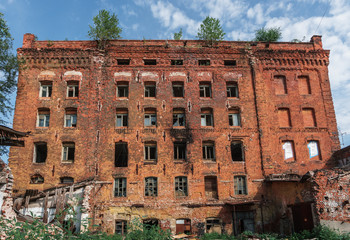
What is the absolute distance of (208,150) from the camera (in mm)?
25219

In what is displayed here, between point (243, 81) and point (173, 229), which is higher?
point (243, 81)

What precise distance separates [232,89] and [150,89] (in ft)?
23.8

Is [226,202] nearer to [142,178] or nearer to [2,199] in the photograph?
[142,178]

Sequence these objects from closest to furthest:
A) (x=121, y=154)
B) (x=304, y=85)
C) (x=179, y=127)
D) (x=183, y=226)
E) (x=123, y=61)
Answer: (x=183, y=226), (x=121, y=154), (x=179, y=127), (x=123, y=61), (x=304, y=85)

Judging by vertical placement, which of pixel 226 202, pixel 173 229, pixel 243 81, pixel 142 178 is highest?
pixel 243 81

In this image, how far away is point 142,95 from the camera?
2569cm

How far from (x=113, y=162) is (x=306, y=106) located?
17.0 meters

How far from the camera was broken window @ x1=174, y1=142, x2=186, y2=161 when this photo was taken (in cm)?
2488

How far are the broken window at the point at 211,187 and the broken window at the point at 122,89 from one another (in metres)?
9.79

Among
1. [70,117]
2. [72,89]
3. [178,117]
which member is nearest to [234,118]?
[178,117]

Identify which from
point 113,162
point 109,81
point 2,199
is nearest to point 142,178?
point 113,162

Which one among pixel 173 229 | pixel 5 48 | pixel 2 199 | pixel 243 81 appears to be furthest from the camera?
pixel 243 81

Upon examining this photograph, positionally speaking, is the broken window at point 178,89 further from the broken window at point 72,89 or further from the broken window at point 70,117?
the broken window at point 70,117

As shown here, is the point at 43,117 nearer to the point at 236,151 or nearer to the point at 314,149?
the point at 236,151
